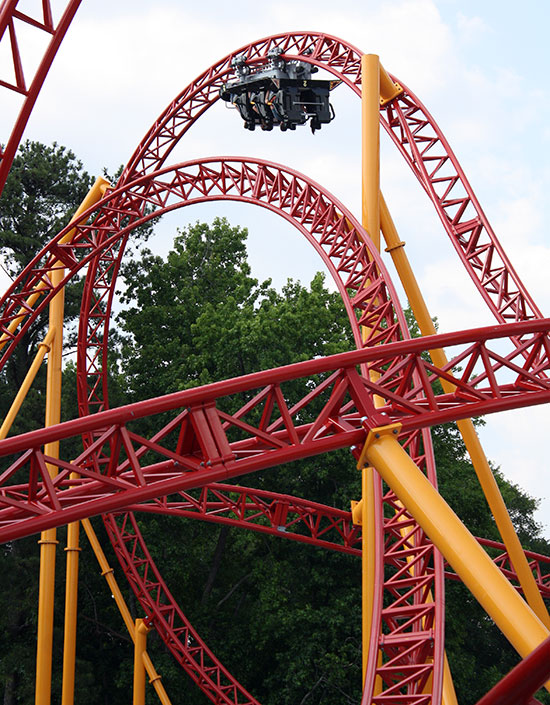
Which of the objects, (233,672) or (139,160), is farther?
(233,672)

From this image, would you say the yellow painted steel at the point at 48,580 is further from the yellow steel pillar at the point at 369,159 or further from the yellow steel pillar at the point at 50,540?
the yellow steel pillar at the point at 369,159

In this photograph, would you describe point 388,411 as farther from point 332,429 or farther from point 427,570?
point 427,570

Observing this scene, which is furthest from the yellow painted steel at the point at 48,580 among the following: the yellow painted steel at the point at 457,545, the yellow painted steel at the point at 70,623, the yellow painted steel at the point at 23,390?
the yellow painted steel at the point at 457,545

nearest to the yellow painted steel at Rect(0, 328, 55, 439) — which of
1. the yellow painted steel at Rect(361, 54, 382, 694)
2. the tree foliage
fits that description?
the yellow painted steel at Rect(361, 54, 382, 694)

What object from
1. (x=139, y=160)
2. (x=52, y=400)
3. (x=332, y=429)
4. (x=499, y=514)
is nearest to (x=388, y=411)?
(x=332, y=429)

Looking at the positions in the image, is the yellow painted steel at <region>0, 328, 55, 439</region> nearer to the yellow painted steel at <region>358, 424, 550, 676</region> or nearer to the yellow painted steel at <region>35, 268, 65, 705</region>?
the yellow painted steel at <region>35, 268, 65, 705</region>

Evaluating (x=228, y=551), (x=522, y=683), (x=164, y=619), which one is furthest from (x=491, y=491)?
(x=228, y=551)

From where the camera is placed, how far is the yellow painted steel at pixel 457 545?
5.97 metres

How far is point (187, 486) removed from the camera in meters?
6.61

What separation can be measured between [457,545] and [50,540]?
7.93 metres

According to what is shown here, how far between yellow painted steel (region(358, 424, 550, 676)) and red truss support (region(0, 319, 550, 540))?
0.75ft

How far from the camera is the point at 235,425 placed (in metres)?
6.86

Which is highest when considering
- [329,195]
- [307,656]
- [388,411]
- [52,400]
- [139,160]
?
[139,160]

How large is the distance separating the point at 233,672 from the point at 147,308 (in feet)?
33.3
